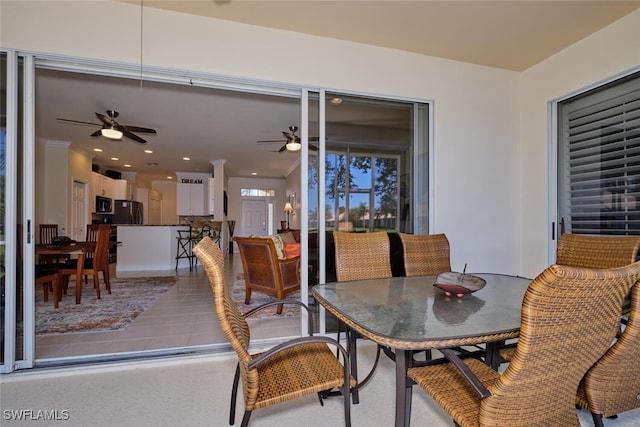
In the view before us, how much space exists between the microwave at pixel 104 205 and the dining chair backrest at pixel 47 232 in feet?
7.49

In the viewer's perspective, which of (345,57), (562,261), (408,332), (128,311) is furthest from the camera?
(128,311)

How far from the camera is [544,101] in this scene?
10.1 ft

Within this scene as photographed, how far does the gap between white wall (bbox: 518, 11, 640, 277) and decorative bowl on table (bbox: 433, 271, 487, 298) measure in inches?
78.7

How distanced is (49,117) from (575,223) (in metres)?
6.94

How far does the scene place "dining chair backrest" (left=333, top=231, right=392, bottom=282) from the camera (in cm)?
210

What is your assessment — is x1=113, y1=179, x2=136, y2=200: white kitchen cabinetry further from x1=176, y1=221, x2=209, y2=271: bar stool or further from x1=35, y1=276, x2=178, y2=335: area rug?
x1=35, y1=276, x2=178, y2=335: area rug

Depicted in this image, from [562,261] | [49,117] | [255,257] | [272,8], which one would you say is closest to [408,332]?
[562,261]

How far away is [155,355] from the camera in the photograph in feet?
7.55

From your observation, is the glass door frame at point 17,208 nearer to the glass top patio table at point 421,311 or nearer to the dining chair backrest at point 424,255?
the glass top patio table at point 421,311

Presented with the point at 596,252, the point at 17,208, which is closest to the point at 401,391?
the point at 596,252

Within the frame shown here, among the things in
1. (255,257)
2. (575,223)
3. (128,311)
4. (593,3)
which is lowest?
(128,311)

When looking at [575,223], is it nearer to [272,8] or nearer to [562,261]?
[562,261]

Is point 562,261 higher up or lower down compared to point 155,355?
higher up

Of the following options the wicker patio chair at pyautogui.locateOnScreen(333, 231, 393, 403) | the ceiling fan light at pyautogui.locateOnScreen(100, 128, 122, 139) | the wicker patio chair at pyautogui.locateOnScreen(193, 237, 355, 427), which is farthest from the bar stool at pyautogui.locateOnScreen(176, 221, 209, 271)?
the wicker patio chair at pyautogui.locateOnScreen(193, 237, 355, 427)
